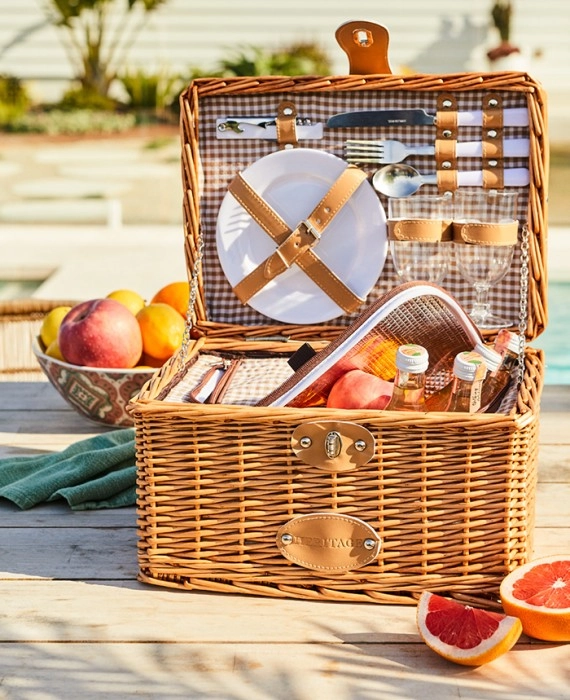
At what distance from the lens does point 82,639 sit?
110 centimetres

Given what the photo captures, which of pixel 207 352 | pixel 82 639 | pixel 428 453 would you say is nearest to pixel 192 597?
pixel 82 639

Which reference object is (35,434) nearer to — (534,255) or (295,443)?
(295,443)

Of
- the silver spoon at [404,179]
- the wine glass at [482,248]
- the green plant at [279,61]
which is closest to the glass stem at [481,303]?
the wine glass at [482,248]

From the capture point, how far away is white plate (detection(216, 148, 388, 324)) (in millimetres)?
1635

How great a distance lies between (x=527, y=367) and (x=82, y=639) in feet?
2.26

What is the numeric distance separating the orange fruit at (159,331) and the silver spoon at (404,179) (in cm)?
44

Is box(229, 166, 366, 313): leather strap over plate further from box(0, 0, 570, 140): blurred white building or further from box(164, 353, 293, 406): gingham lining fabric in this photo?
box(0, 0, 570, 140): blurred white building

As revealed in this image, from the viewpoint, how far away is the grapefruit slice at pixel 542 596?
3.45 ft

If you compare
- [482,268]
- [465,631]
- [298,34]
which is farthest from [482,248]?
[298,34]

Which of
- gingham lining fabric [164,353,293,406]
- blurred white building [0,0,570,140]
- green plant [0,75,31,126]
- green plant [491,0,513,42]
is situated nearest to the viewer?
gingham lining fabric [164,353,293,406]

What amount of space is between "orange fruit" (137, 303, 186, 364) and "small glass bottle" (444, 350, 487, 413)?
699mm

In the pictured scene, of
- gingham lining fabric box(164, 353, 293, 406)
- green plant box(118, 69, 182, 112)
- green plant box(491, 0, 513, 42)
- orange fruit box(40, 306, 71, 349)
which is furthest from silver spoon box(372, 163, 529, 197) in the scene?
green plant box(491, 0, 513, 42)

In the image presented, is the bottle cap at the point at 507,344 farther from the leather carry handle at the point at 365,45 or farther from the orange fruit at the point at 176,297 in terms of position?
the orange fruit at the point at 176,297

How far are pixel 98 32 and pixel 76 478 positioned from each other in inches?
348
